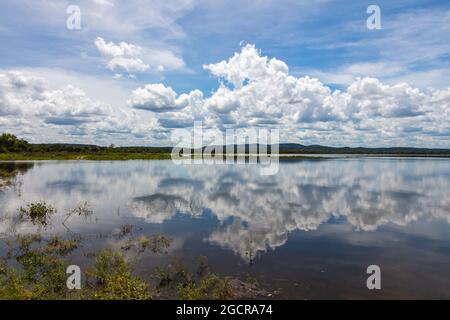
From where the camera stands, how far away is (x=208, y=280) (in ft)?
41.5

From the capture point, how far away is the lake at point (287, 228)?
14.0 metres

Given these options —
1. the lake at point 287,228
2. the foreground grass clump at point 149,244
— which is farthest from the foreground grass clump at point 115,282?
the foreground grass clump at point 149,244

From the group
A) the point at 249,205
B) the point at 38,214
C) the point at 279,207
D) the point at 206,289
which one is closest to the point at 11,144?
the point at 38,214

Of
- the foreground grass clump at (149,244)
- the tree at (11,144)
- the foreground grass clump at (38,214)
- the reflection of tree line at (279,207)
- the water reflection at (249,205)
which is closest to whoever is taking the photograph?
the foreground grass clump at (149,244)

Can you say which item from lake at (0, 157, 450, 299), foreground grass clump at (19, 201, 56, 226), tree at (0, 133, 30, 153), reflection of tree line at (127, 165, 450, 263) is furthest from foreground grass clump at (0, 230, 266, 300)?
tree at (0, 133, 30, 153)

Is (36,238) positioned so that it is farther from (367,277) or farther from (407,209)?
(407,209)

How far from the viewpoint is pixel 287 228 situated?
22.5 meters

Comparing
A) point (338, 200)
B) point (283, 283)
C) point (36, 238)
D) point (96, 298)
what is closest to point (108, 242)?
point (36, 238)

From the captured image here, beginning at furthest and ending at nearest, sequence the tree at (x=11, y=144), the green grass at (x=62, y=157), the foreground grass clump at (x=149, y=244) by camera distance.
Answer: the tree at (x=11, y=144) < the green grass at (x=62, y=157) < the foreground grass clump at (x=149, y=244)

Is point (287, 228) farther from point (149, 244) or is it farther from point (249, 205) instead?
point (149, 244)

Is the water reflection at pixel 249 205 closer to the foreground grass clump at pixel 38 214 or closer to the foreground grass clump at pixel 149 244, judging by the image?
the foreground grass clump at pixel 38 214

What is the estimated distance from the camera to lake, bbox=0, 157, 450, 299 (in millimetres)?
13969

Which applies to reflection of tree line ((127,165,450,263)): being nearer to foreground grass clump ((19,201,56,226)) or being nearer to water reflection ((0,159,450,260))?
water reflection ((0,159,450,260))

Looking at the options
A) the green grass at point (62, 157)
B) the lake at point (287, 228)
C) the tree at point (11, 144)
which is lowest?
the lake at point (287, 228)
